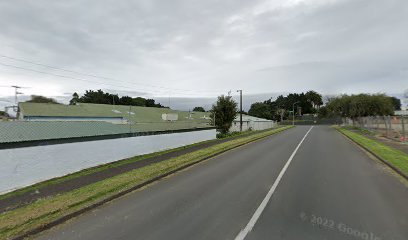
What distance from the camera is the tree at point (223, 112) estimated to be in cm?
3378

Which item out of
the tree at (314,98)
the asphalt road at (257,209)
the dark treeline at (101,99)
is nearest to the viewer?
the asphalt road at (257,209)

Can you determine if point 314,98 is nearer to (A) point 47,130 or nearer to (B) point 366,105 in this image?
(B) point 366,105

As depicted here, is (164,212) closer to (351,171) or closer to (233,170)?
(233,170)

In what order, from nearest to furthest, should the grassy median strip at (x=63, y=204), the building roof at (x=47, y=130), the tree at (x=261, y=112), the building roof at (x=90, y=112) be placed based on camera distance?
the grassy median strip at (x=63, y=204)
the building roof at (x=47, y=130)
the building roof at (x=90, y=112)
the tree at (x=261, y=112)

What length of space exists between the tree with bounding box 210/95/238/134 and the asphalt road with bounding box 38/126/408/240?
915 inches

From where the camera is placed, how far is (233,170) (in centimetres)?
1174

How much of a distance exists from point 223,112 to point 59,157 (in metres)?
23.9

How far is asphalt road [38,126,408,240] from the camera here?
5340mm

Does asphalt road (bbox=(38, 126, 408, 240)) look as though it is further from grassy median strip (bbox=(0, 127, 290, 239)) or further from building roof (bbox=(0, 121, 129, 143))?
building roof (bbox=(0, 121, 129, 143))

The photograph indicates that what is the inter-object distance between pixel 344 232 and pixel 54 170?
34.3 ft

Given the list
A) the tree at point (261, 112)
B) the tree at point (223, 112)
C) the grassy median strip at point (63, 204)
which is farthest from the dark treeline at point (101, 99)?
the grassy median strip at point (63, 204)

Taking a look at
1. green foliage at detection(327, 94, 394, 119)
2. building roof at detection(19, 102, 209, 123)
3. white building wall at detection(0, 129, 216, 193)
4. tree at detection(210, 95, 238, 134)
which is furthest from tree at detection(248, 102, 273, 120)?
white building wall at detection(0, 129, 216, 193)

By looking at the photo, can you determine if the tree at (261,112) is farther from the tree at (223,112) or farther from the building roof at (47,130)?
the building roof at (47,130)

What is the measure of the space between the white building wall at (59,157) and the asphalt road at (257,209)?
4.46 meters
